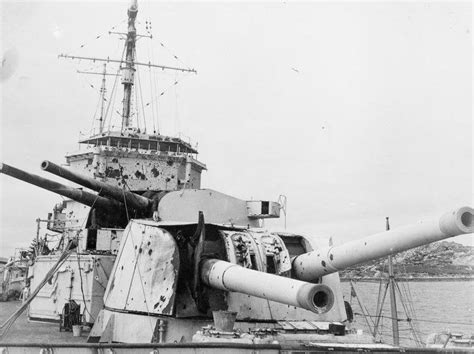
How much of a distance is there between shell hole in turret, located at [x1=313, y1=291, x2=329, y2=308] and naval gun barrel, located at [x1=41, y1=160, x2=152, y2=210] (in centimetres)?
419

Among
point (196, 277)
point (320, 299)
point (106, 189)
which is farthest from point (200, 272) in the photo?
point (106, 189)

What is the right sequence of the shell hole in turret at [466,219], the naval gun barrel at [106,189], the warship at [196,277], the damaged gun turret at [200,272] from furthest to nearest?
the naval gun barrel at [106,189] → the damaged gun turret at [200,272] → the warship at [196,277] → the shell hole in turret at [466,219]

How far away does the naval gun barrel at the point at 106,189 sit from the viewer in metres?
8.16

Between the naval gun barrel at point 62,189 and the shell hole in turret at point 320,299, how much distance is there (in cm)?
461

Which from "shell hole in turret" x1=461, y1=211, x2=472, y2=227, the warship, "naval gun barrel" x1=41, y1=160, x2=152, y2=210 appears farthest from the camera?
"naval gun barrel" x1=41, y1=160, x2=152, y2=210

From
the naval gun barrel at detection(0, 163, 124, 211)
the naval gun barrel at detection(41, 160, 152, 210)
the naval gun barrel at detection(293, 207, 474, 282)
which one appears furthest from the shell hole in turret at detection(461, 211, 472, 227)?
the naval gun barrel at detection(0, 163, 124, 211)

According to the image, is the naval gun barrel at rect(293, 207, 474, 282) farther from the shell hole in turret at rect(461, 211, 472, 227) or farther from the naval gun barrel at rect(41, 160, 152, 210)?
the naval gun barrel at rect(41, 160, 152, 210)

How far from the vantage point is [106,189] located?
28.6ft

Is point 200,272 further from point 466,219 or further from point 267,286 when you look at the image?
point 466,219

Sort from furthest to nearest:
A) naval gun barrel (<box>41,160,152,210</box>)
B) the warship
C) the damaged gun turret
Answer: naval gun barrel (<box>41,160,152,210</box>)
the damaged gun turret
the warship

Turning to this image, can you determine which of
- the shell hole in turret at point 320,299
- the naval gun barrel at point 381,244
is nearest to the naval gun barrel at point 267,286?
the shell hole in turret at point 320,299

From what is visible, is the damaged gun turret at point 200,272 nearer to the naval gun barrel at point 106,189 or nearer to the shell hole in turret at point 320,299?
the shell hole in turret at point 320,299

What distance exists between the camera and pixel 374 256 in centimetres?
636

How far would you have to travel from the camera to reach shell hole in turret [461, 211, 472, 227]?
524 centimetres
